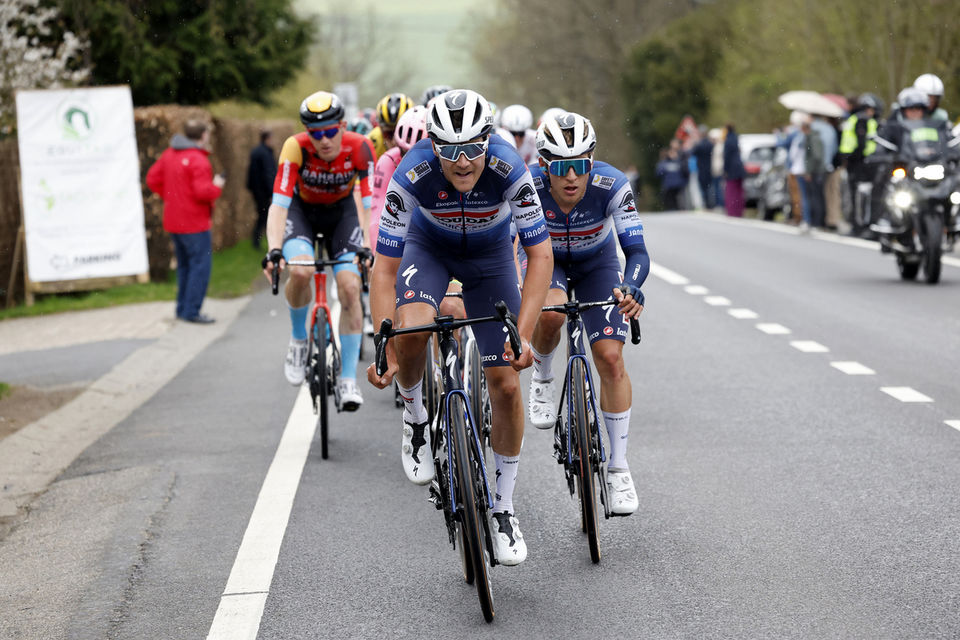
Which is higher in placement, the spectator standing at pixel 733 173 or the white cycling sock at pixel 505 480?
the white cycling sock at pixel 505 480

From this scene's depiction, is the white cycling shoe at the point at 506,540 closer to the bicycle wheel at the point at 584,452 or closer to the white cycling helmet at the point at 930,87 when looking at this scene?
the bicycle wheel at the point at 584,452

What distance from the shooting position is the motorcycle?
55.1 ft

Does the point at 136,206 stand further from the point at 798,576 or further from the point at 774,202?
the point at 774,202

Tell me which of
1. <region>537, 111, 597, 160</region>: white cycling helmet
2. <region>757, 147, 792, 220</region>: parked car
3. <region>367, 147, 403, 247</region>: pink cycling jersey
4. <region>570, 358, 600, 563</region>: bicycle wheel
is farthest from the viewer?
<region>757, 147, 792, 220</region>: parked car

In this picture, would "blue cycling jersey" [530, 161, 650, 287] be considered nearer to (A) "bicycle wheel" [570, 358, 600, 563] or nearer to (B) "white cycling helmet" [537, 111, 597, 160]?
(B) "white cycling helmet" [537, 111, 597, 160]

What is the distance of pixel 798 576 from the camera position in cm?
589

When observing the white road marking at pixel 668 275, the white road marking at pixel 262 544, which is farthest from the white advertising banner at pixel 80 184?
the white road marking at pixel 262 544

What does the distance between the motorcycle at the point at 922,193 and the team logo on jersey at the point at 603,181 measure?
10656mm

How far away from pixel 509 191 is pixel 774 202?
1075 inches

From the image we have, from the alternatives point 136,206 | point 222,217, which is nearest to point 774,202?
point 222,217

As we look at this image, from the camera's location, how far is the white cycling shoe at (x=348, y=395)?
8.84 meters

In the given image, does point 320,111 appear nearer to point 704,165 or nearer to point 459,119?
point 459,119

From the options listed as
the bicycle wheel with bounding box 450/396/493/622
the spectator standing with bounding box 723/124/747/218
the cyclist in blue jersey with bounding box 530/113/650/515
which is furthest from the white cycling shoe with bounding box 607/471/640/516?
the spectator standing with bounding box 723/124/747/218

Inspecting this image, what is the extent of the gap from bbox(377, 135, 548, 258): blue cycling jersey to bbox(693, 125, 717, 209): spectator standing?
99.9ft
